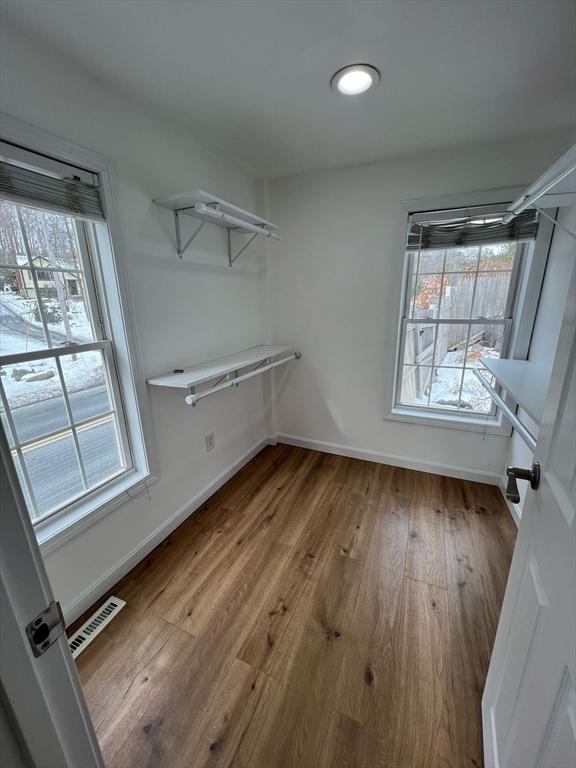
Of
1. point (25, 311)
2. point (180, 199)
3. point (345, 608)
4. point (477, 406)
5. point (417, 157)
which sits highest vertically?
point (417, 157)

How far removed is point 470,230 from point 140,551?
286cm

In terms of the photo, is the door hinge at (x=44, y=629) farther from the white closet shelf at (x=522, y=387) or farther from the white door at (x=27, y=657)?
the white closet shelf at (x=522, y=387)

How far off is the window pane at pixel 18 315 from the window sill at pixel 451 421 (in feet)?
7.68

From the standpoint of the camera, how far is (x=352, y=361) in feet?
8.70

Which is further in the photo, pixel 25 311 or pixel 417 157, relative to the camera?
pixel 417 157

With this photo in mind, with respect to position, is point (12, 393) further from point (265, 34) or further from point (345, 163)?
point (345, 163)

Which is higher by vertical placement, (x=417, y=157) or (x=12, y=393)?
(x=417, y=157)

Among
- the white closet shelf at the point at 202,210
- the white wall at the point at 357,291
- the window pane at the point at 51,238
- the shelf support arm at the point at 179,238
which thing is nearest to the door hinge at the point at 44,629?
the window pane at the point at 51,238

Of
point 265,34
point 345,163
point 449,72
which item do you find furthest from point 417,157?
point 265,34

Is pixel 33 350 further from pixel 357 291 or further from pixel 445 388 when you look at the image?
pixel 445 388

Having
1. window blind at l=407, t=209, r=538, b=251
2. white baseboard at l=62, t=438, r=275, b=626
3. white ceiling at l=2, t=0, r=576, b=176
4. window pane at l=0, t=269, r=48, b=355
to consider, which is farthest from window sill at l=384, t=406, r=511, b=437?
window pane at l=0, t=269, r=48, b=355

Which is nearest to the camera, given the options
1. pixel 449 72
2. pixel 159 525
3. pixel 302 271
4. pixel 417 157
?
pixel 449 72

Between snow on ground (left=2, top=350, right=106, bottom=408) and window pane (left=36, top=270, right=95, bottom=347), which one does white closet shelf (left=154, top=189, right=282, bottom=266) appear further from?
snow on ground (left=2, top=350, right=106, bottom=408)

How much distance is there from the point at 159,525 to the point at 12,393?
1.10 meters
